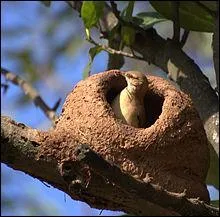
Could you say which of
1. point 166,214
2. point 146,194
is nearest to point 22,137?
point 146,194

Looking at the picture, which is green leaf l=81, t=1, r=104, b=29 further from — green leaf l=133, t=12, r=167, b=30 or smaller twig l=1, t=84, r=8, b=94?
smaller twig l=1, t=84, r=8, b=94

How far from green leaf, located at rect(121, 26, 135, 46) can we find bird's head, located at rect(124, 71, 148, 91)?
725 millimetres

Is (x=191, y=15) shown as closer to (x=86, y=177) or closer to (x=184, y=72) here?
(x=184, y=72)

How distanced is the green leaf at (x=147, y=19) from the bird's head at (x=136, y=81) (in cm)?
82

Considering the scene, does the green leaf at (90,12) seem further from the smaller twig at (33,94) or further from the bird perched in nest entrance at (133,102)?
the bird perched in nest entrance at (133,102)

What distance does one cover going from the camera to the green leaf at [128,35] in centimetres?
256

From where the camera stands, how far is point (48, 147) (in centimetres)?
140

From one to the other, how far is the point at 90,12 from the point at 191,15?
0.39 meters

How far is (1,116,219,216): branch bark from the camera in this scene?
1.24m

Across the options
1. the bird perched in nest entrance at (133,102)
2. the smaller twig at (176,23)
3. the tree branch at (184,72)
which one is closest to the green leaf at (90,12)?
the tree branch at (184,72)

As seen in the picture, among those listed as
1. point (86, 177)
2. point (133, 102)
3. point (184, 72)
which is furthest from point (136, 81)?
point (184, 72)

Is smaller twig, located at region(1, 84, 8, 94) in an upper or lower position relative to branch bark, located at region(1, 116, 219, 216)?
upper

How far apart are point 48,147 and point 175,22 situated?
1192 mm

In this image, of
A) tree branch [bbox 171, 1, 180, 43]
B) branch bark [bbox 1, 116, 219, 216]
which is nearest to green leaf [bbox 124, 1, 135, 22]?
tree branch [bbox 171, 1, 180, 43]
